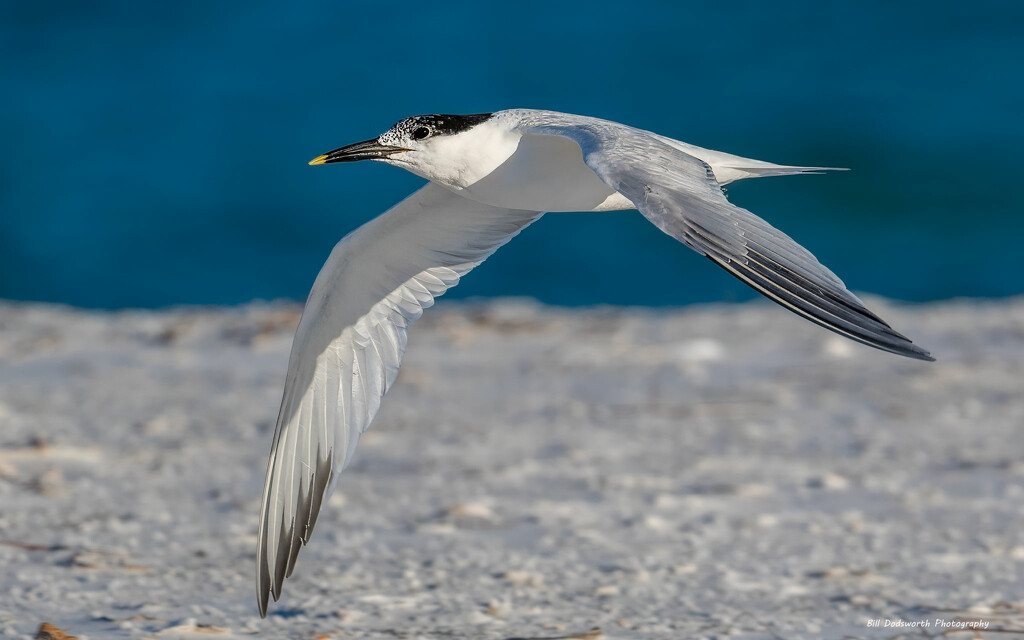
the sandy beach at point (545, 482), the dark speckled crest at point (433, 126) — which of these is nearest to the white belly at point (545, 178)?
the dark speckled crest at point (433, 126)

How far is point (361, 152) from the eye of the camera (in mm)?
3775

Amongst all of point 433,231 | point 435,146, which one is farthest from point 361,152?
point 433,231

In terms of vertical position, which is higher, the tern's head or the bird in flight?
the tern's head

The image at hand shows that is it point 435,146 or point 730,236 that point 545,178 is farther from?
point 730,236

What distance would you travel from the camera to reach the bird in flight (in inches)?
125

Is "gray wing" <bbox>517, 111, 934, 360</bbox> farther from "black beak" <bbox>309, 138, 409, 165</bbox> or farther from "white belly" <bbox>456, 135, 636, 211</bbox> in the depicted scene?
"black beak" <bbox>309, 138, 409, 165</bbox>

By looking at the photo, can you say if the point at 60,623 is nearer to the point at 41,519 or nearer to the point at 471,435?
the point at 41,519

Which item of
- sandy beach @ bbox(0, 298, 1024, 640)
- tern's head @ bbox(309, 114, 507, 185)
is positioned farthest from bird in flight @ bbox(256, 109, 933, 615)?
sandy beach @ bbox(0, 298, 1024, 640)

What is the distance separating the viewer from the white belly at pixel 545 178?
12.8 feet

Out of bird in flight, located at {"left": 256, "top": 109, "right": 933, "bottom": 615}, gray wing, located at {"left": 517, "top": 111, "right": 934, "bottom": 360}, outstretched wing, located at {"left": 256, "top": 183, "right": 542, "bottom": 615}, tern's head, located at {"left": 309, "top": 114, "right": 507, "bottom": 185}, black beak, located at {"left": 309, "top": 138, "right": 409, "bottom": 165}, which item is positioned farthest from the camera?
outstretched wing, located at {"left": 256, "top": 183, "right": 542, "bottom": 615}

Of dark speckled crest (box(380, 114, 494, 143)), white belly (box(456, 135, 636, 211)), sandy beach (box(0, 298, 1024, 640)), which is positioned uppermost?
dark speckled crest (box(380, 114, 494, 143))

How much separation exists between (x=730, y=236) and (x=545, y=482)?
2.28 m

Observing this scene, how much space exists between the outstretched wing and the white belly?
304 millimetres

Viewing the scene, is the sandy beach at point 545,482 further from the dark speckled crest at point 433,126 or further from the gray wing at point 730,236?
the dark speckled crest at point 433,126
